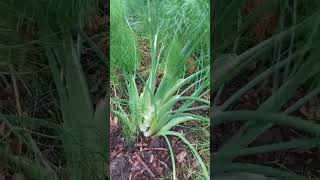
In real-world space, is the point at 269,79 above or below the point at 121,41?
below

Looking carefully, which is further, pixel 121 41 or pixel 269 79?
pixel 121 41

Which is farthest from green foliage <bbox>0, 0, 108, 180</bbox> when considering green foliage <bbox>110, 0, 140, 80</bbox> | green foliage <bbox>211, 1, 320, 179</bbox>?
green foliage <bbox>211, 1, 320, 179</bbox>

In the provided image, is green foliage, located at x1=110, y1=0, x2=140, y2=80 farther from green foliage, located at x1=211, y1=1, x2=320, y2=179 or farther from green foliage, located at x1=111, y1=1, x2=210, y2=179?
green foliage, located at x1=211, y1=1, x2=320, y2=179

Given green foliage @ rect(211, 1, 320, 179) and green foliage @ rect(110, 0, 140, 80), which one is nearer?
green foliage @ rect(211, 1, 320, 179)

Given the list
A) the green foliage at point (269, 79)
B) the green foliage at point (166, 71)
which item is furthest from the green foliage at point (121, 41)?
the green foliage at point (269, 79)

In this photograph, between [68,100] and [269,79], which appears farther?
[68,100]

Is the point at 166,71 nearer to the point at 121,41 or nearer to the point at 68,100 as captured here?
the point at 121,41

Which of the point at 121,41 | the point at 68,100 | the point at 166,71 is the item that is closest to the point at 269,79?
the point at 166,71

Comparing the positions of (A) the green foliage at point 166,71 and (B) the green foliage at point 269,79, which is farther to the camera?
(A) the green foliage at point 166,71

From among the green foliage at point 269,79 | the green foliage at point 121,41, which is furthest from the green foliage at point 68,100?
the green foliage at point 269,79

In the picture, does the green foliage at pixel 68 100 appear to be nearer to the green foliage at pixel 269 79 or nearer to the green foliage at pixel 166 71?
the green foliage at pixel 166 71

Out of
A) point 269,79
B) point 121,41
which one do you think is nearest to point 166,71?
point 121,41

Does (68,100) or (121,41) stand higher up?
(121,41)

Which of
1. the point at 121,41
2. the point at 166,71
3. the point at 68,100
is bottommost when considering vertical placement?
the point at 68,100
